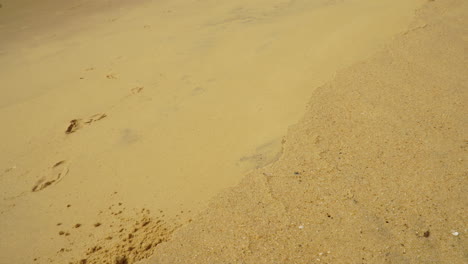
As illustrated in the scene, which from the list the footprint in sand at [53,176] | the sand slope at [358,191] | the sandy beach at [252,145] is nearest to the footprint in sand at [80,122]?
the sandy beach at [252,145]

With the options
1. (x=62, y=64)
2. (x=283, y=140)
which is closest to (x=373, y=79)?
(x=283, y=140)

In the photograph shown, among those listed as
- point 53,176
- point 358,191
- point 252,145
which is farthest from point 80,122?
point 358,191

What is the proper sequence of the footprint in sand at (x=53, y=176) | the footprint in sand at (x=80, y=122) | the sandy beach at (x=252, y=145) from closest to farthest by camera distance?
1. the sandy beach at (x=252, y=145)
2. the footprint in sand at (x=53, y=176)
3. the footprint in sand at (x=80, y=122)

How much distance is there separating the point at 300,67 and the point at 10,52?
4504mm

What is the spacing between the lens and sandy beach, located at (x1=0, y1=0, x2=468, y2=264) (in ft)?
5.89

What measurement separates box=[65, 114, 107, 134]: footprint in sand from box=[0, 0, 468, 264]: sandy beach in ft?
0.06

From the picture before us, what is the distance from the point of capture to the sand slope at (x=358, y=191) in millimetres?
1678

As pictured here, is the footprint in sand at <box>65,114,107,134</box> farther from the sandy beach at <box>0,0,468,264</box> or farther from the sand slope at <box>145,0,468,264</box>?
the sand slope at <box>145,0,468,264</box>

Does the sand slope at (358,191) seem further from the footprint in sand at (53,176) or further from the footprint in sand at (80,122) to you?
the footprint in sand at (80,122)

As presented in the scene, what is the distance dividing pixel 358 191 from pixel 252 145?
83 cm

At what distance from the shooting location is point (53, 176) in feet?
8.60

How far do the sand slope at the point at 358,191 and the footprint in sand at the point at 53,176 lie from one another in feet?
3.94

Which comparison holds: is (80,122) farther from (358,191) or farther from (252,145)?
(358,191)

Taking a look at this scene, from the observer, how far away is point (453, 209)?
1.77m
